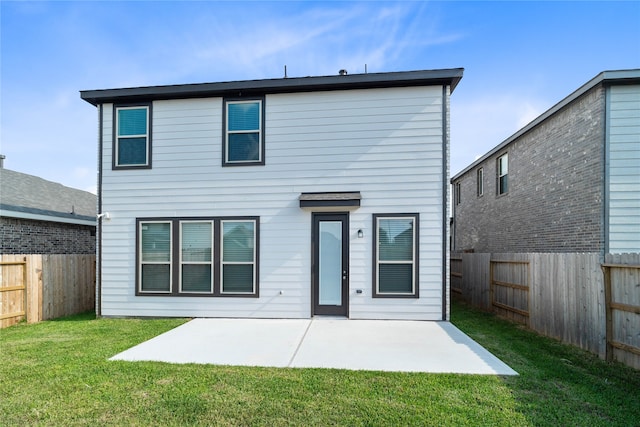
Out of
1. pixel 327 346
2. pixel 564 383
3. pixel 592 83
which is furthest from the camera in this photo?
pixel 592 83

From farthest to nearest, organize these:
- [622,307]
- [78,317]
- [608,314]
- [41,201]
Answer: [41,201]
[78,317]
[608,314]
[622,307]

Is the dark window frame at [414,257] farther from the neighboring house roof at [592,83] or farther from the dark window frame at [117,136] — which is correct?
the dark window frame at [117,136]

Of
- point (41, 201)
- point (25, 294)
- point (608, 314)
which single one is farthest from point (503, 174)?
point (41, 201)

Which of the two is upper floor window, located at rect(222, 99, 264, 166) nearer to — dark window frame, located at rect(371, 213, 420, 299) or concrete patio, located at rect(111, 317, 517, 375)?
dark window frame, located at rect(371, 213, 420, 299)

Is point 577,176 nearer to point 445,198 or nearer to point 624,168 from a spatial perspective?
point 624,168

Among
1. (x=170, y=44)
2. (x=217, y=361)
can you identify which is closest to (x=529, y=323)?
(x=217, y=361)

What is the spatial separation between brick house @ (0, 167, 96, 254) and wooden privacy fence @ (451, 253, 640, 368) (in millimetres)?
13498

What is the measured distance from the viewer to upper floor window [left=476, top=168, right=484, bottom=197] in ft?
44.7

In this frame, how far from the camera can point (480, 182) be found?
13852mm

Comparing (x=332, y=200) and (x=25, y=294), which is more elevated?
(x=332, y=200)

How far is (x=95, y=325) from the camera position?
6785 millimetres

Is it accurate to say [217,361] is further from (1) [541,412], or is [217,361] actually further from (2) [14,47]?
(2) [14,47]

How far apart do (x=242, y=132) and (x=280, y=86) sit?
1388mm

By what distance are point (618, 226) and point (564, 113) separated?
11.0 ft
